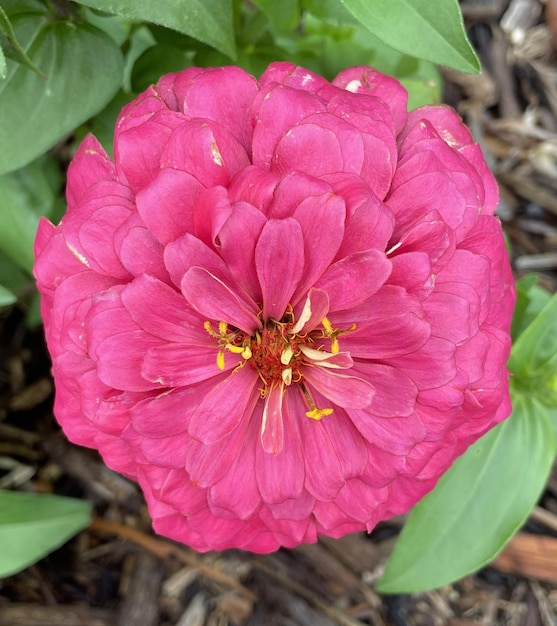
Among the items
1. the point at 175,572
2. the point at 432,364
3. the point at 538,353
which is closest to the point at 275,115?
the point at 432,364

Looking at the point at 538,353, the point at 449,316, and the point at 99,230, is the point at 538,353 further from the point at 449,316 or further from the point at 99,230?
the point at 99,230

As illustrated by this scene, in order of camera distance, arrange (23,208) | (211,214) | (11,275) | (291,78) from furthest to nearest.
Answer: (11,275) → (23,208) → (291,78) → (211,214)

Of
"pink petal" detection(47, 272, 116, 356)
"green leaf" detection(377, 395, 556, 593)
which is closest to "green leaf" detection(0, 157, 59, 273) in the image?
"pink petal" detection(47, 272, 116, 356)

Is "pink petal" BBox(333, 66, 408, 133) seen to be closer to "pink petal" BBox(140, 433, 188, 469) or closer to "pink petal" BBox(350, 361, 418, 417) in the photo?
"pink petal" BBox(350, 361, 418, 417)

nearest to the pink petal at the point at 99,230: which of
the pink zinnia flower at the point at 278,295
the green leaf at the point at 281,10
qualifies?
the pink zinnia flower at the point at 278,295

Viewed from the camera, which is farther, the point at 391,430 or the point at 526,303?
the point at 526,303

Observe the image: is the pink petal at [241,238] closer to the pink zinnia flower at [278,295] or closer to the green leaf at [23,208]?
the pink zinnia flower at [278,295]
